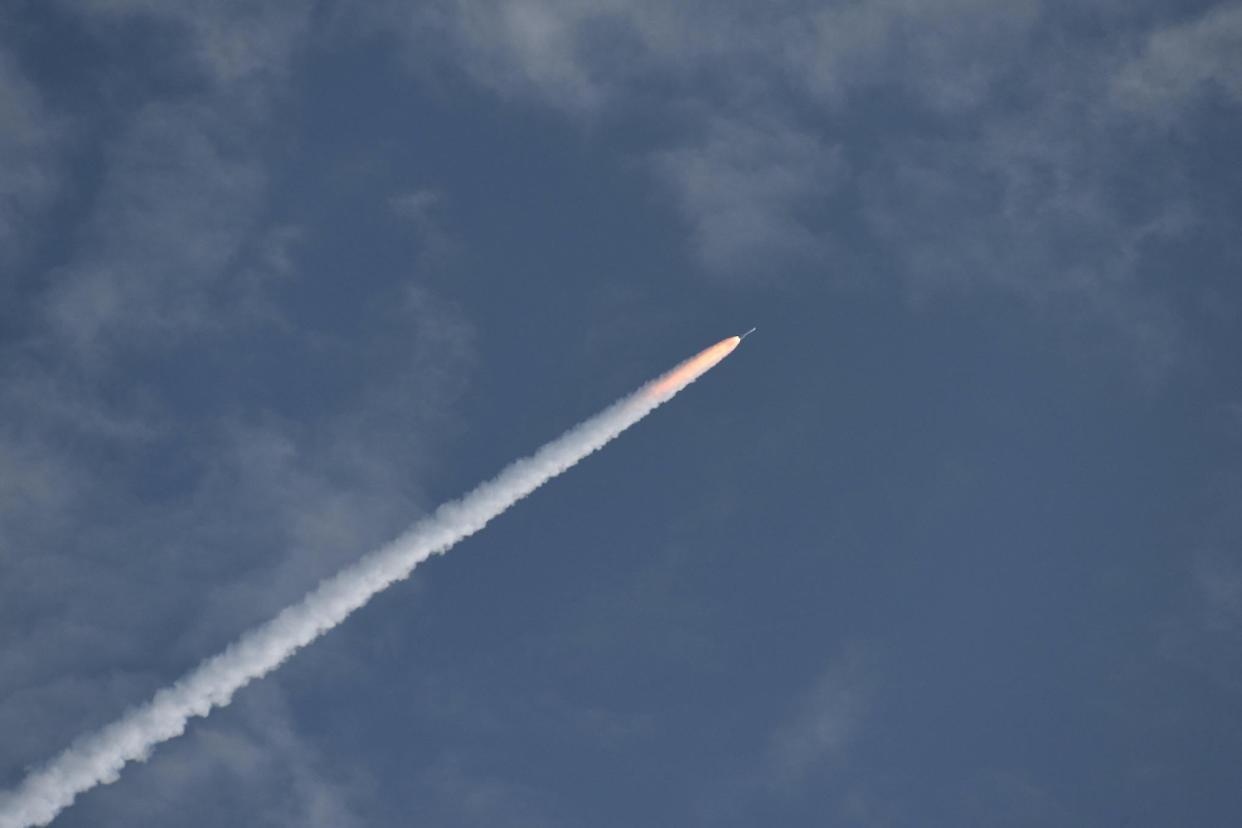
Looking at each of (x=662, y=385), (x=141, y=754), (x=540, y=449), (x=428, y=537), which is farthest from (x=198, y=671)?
(x=662, y=385)

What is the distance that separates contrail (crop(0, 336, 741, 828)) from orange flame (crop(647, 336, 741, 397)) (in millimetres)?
82

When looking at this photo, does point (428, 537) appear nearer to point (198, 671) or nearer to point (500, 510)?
point (500, 510)

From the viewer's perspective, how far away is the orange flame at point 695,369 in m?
151

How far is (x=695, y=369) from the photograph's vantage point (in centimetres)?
15112

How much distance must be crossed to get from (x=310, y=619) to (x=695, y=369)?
3719 centimetres

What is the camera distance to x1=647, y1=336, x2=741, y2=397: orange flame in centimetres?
15088

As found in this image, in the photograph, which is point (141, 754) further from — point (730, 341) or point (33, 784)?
point (730, 341)

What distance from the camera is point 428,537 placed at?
148750 millimetres

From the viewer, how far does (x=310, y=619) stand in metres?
148

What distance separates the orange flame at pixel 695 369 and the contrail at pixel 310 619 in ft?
0.27

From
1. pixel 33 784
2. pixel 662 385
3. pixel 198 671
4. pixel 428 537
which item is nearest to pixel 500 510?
pixel 428 537

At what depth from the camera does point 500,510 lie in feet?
486

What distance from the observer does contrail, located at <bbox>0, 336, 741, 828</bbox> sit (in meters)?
146

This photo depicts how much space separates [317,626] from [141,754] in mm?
17219
